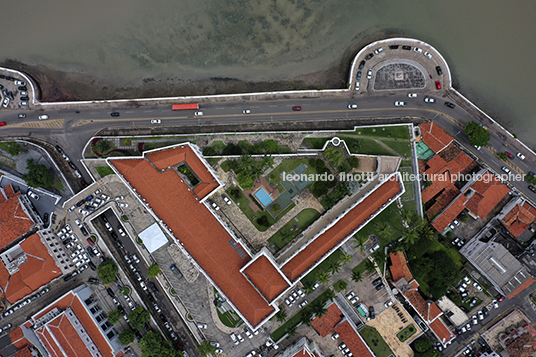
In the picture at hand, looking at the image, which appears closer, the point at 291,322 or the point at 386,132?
the point at 291,322

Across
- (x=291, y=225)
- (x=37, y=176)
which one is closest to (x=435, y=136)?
(x=291, y=225)

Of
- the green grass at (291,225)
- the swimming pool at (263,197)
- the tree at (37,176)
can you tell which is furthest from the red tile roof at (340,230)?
the tree at (37,176)

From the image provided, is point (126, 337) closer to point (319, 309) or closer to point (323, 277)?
point (319, 309)

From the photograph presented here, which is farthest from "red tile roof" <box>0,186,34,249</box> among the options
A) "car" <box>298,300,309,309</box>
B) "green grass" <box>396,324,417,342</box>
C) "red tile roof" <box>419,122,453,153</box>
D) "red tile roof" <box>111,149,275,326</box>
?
"red tile roof" <box>419,122,453,153</box>

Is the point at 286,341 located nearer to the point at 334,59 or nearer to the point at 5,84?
the point at 334,59

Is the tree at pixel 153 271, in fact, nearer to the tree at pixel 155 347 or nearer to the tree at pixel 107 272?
the tree at pixel 107 272

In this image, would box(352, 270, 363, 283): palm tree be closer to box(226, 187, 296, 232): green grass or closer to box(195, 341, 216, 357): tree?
box(226, 187, 296, 232): green grass
